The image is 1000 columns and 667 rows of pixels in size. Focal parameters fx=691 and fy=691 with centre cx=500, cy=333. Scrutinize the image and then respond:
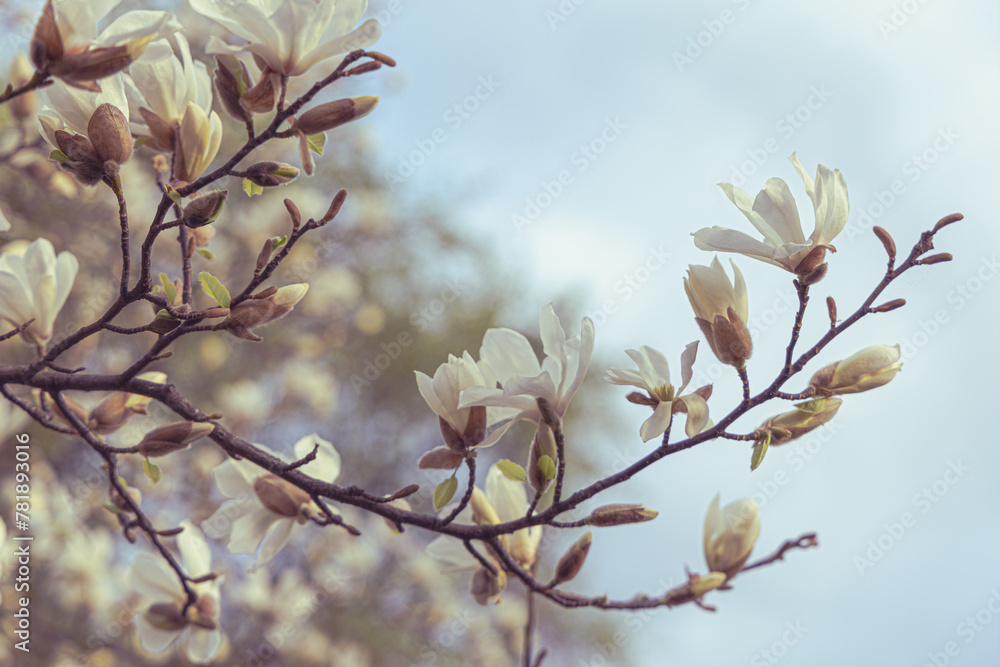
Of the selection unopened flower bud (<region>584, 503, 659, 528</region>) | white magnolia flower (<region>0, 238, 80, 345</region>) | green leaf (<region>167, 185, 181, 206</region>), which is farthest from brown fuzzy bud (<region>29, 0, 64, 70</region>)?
unopened flower bud (<region>584, 503, 659, 528</region>)

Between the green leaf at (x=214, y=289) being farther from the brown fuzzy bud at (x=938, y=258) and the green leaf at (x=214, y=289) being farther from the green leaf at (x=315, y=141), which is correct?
the brown fuzzy bud at (x=938, y=258)

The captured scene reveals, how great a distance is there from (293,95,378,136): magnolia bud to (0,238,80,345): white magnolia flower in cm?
32

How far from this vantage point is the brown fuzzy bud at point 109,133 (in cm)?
50

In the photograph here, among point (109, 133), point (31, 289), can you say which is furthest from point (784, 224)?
point (31, 289)

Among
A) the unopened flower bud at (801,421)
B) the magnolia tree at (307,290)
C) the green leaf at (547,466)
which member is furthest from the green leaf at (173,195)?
the unopened flower bud at (801,421)

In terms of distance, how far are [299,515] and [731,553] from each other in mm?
432

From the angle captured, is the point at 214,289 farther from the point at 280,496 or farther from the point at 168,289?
the point at 280,496

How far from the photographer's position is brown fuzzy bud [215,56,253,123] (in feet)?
1.70

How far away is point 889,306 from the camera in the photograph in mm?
524

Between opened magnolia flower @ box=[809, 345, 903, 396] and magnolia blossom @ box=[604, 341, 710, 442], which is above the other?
opened magnolia flower @ box=[809, 345, 903, 396]

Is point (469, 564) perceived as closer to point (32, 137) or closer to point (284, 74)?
point (284, 74)


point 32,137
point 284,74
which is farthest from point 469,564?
point 32,137

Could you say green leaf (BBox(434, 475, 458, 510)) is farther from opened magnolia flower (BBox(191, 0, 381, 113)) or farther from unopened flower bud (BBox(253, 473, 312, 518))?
opened magnolia flower (BBox(191, 0, 381, 113))

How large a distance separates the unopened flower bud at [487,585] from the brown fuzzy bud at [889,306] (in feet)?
1.32
